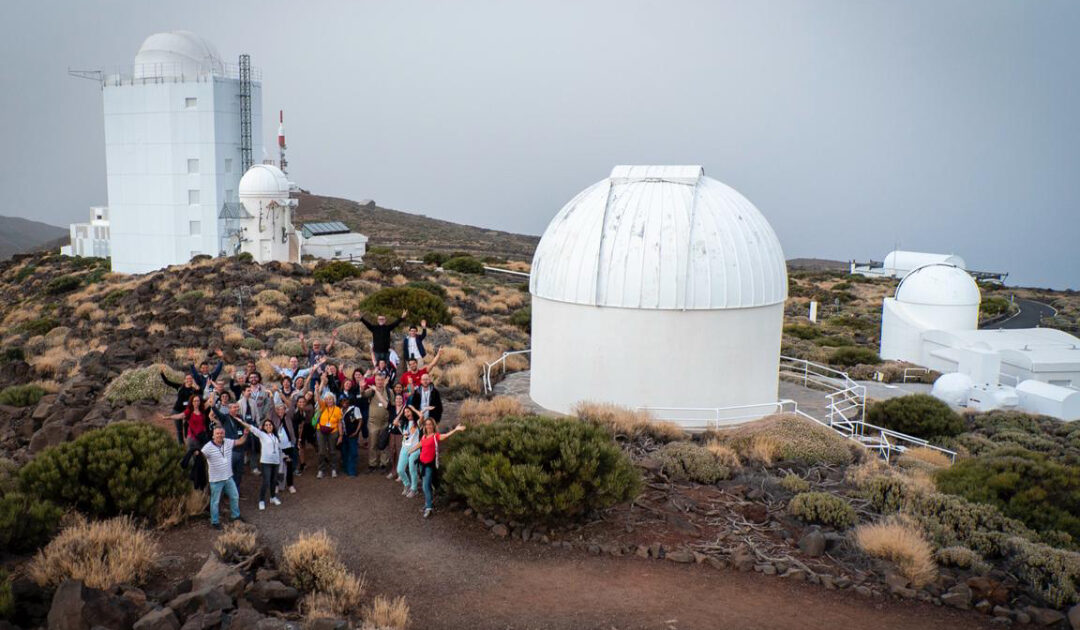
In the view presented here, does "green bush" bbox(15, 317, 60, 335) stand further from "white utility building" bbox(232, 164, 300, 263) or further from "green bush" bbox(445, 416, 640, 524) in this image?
"green bush" bbox(445, 416, 640, 524)

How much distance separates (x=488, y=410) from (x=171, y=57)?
41163 millimetres

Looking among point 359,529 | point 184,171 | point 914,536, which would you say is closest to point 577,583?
point 359,529

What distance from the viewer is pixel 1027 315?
44.9 metres

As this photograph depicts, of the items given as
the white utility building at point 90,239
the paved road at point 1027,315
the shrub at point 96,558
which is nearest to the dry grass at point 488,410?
the shrub at point 96,558

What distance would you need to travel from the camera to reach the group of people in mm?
9781

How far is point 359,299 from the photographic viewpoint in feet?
86.7

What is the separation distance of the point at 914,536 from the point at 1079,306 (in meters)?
53.6

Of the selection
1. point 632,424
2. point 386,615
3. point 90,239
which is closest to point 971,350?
point 632,424

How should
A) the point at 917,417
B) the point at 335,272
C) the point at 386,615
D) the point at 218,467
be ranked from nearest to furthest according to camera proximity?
the point at 386,615
the point at 218,467
the point at 917,417
the point at 335,272

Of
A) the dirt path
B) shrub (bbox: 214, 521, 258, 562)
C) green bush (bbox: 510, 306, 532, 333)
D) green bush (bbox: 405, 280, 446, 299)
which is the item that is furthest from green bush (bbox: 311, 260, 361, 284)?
shrub (bbox: 214, 521, 258, 562)

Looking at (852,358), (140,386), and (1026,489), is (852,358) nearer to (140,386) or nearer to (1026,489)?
(1026,489)

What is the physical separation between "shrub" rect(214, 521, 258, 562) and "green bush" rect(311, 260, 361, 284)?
834 inches

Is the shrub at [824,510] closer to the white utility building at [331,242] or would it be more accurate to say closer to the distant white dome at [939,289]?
the distant white dome at [939,289]

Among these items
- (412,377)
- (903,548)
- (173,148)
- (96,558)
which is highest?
(173,148)
